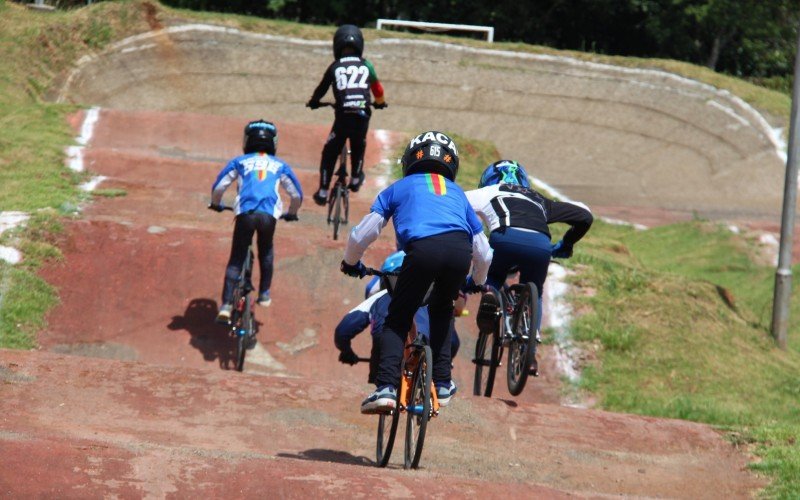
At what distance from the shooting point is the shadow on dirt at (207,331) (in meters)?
11.8

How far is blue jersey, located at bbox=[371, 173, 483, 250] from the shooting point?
23.2 feet

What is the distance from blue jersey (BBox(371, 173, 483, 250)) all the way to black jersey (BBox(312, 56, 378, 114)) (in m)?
6.19

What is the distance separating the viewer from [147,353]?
1172 centimetres

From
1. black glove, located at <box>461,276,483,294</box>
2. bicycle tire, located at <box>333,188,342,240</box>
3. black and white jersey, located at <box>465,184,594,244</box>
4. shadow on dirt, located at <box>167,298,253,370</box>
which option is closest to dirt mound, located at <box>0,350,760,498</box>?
black glove, located at <box>461,276,483,294</box>

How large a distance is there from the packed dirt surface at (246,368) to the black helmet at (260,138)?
194cm

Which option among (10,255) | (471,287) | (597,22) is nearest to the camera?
(471,287)

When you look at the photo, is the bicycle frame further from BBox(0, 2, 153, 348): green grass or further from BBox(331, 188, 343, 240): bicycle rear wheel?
BBox(331, 188, 343, 240): bicycle rear wheel

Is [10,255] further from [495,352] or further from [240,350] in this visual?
[495,352]

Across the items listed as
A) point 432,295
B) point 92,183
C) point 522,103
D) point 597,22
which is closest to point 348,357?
point 432,295

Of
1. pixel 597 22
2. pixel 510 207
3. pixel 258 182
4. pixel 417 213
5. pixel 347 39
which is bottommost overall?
pixel 258 182

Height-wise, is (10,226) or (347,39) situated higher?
(347,39)

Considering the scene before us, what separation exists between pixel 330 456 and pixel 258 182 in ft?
12.5

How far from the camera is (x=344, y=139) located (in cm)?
1391

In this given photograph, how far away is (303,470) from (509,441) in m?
2.60
